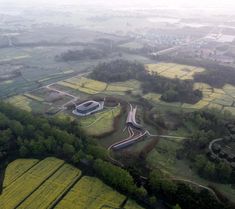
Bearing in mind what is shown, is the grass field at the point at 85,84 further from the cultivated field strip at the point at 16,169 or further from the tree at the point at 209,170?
the tree at the point at 209,170

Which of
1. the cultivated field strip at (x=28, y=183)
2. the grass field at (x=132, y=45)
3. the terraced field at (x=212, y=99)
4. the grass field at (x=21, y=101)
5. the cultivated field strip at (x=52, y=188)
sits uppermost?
the cultivated field strip at (x=52, y=188)

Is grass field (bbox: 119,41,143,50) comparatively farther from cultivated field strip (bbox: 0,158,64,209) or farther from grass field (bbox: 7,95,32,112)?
cultivated field strip (bbox: 0,158,64,209)

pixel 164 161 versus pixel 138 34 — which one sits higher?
pixel 164 161

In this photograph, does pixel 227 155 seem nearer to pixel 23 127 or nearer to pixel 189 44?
pixel 23 127

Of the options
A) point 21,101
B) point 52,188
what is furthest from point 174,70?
point 52,188

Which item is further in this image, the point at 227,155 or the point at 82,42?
the point at 82,42

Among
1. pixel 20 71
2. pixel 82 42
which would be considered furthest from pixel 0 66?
pixel 82 42

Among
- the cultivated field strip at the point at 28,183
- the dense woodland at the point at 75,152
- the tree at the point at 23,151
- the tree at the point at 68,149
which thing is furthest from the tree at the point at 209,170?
the tree at the point at 23,151

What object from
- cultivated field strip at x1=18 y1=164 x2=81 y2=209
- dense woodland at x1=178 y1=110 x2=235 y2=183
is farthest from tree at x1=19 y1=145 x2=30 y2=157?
dense woodland at x1=178 y1=110 x2=235 y2=183
